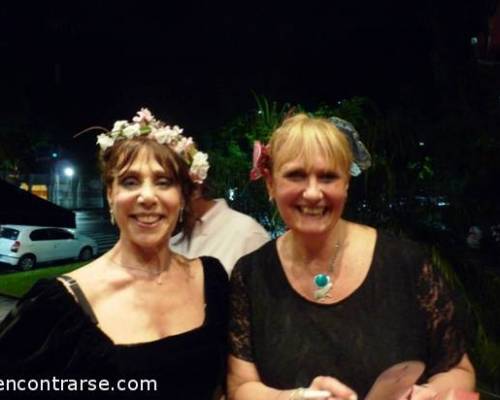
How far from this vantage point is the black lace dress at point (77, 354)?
1989 millimetres

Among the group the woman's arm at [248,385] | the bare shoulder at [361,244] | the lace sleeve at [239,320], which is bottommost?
the woman's arm at [248,385]

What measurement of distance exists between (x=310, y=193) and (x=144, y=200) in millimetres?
685

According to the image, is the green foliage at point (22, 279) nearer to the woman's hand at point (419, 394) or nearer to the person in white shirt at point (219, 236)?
the person in white shirt at point (219, 236)

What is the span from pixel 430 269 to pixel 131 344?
1248mm

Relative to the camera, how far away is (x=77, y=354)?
2006mm

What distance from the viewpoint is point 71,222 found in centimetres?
442

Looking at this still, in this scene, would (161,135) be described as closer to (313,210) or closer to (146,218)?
(146,218)

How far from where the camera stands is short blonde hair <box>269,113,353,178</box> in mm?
2027

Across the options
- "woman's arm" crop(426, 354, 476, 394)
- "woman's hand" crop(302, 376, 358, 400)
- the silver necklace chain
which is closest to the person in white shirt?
the silver necklace chain

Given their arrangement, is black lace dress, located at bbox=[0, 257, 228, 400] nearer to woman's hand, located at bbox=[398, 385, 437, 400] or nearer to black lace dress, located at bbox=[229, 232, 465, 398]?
black lace dress, located at bbox=[229, 232, 465, 398]

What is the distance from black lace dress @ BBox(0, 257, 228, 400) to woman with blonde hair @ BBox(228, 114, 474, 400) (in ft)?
0.76

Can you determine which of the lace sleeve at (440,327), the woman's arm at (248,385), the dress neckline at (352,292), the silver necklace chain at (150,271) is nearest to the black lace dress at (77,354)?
the woman's arm at (248,385)

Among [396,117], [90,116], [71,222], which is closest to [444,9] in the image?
[396,117]

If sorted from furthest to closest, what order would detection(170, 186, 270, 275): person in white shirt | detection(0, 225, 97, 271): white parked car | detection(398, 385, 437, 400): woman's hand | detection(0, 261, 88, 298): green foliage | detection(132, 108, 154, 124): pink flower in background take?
detection(0, 225, 97, 271): white parked car → detection(0, 261, 88, 298): green foliage → detection(170, 186, 270, 275): person in white shirt → detection(132, 108, 154, 124): pink flower in background → detection(398, 385, 437, 400): woman's hand
